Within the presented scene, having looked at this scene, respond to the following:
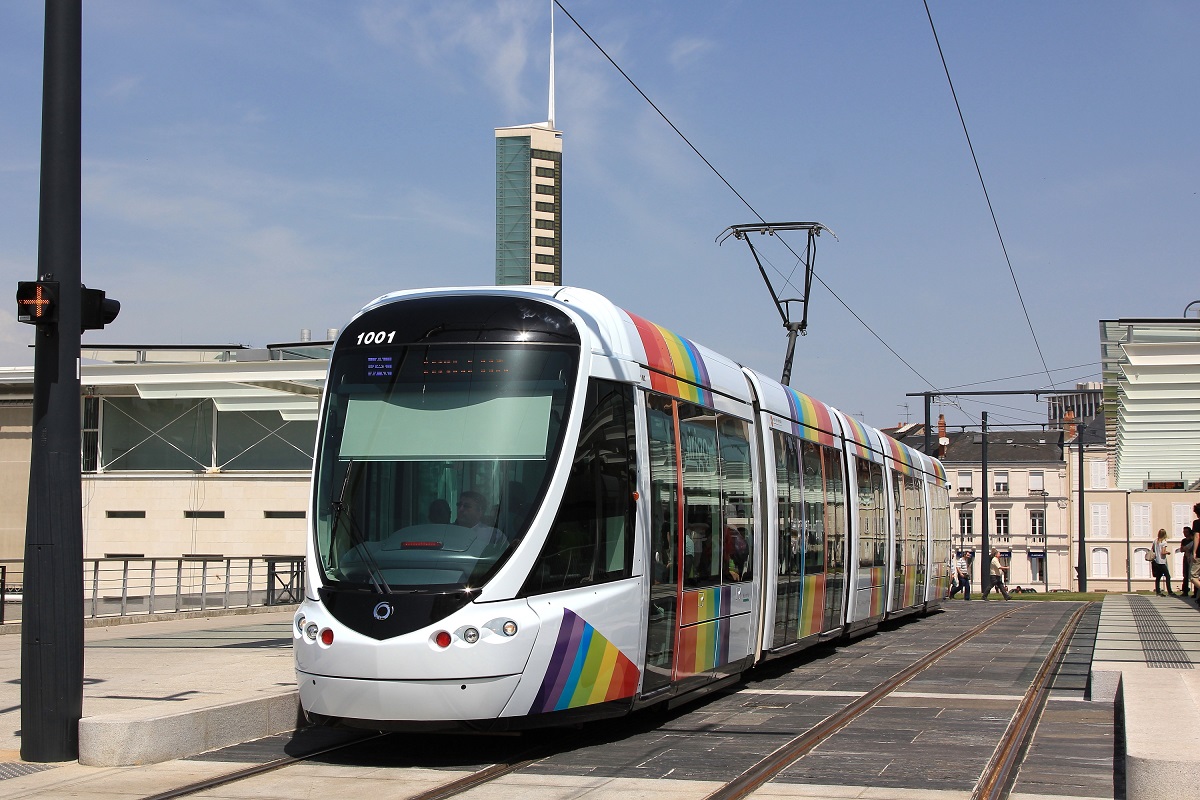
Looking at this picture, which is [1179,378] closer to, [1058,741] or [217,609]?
[1058,741]

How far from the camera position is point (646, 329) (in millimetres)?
10977

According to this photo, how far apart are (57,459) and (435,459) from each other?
2.34 meters

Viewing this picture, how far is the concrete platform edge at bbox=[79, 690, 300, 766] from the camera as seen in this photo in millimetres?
8633

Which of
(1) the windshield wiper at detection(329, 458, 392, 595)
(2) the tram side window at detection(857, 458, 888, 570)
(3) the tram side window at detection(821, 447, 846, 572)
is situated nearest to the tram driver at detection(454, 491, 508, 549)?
(1) the windshield wiper at detection(329, 458, 392, 595)

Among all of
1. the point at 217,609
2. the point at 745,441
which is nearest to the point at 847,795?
the point at 745,441

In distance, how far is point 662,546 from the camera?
33.6 feet

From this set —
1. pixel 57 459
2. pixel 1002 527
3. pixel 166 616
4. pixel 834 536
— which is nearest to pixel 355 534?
pixel 57 459

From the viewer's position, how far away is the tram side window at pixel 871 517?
18.6 meters

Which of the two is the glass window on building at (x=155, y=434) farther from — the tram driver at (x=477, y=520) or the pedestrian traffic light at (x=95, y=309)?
the tram driver at (x=477, y=520)

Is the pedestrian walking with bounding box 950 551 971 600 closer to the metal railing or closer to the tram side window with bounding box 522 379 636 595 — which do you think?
the metal railing

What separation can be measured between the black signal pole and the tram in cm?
144

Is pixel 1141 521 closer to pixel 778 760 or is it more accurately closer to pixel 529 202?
pixel 529 202

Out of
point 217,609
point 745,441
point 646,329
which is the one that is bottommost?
point 217,609

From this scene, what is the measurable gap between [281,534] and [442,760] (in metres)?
29.5
